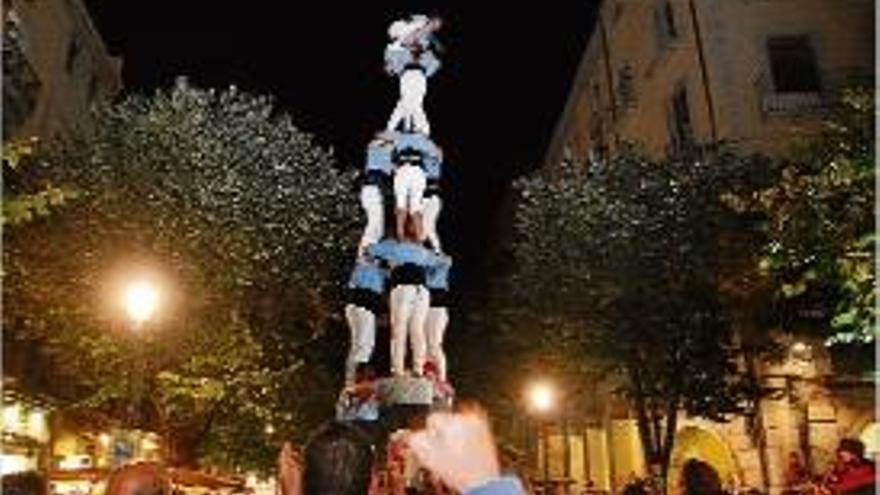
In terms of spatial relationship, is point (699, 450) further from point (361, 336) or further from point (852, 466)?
point (852, 466)

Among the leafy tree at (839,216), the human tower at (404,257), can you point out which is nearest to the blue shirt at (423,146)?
the human tower at (404,257)

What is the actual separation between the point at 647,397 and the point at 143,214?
503 inches

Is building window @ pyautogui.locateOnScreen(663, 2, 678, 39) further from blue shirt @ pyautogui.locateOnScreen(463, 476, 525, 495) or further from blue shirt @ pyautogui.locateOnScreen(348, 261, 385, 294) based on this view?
blue shirt @ pyautogui.locateOnScreen(463, 476, 525, 495)

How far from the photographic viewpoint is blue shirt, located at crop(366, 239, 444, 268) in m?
19.3

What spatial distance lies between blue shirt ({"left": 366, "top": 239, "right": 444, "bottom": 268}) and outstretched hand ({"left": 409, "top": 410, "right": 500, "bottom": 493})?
16.5 metres

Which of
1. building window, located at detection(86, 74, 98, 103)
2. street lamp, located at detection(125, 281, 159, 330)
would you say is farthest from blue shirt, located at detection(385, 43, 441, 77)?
building window, located at detection(86, 74, 98, 103)

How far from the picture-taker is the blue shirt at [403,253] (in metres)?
19.3

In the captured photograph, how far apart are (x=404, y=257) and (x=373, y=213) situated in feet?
4.10

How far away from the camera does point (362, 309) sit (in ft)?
65.6

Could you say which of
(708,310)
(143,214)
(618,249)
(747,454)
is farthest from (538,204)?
(143,214)

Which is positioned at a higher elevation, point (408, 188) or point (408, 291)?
point (408, 188)

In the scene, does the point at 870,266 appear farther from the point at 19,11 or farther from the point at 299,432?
the point at 19,11

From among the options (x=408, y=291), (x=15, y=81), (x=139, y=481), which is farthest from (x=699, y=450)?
(x=139, y=481)

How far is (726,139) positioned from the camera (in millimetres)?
27719
